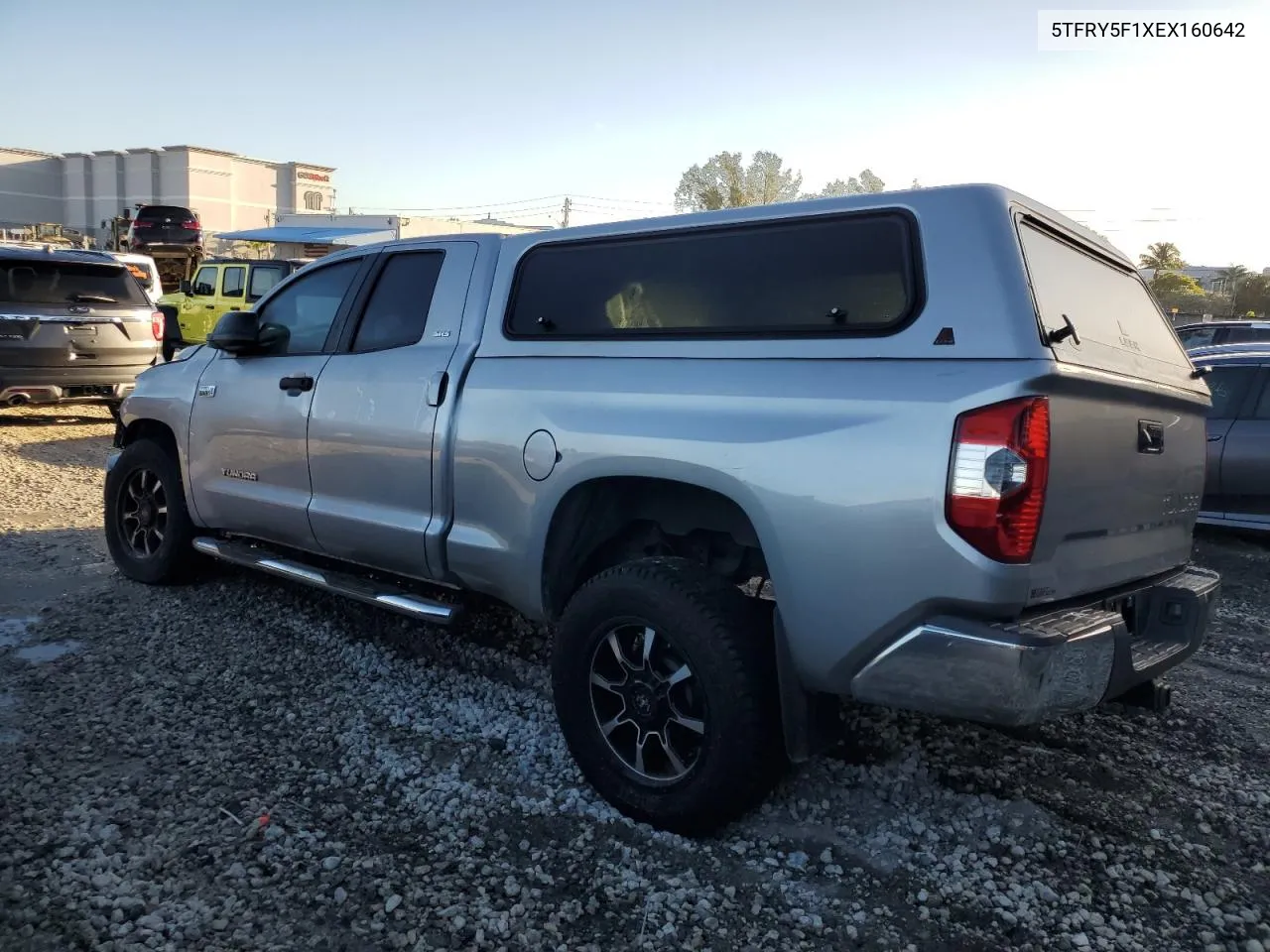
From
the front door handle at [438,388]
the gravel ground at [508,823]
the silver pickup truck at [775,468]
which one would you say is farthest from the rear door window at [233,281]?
the front door handle at [438,388]

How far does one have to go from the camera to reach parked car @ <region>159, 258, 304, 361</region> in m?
16.9

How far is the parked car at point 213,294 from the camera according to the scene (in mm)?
16922

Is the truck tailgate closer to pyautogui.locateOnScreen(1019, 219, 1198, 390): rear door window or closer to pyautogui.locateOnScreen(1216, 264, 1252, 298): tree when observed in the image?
pyautogui.locateOnScreen(1019, 219, 1198, 390): rear door window

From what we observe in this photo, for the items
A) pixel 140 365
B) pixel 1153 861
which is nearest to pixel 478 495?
pixel 1153 861

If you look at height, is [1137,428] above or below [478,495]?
above

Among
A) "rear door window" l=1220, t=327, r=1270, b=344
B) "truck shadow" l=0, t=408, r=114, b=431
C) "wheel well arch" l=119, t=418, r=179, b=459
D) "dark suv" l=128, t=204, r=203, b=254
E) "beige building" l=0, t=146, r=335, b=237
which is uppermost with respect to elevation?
"beige building" l=0, t=146, r=335, b=237

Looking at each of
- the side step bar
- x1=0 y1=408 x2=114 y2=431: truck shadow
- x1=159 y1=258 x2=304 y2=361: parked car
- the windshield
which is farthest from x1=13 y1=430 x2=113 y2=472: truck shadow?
x1=159 y1=258 x2=304 y2=361: parked car

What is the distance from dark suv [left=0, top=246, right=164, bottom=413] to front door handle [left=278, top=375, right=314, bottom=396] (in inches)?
245

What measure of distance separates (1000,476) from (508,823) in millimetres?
1851

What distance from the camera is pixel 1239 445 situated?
6672 mm

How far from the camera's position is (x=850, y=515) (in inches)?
101

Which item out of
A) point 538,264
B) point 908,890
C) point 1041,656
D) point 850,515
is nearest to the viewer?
point 1041,656

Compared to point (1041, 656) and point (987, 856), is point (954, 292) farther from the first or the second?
point (987, 856)

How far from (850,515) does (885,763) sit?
138cm
